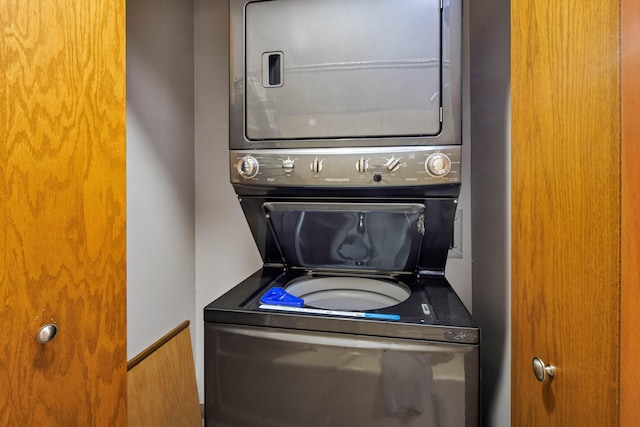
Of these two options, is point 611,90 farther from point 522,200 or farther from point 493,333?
point 493,333

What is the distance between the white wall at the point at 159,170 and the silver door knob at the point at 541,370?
159 centimetres

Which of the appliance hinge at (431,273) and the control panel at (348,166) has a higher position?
the control panel at (348,166)

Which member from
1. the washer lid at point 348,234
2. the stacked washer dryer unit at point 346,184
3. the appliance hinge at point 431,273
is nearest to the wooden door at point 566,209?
the stacked washer dryer unit at point 346,184

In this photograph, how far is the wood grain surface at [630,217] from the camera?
1.77 feet

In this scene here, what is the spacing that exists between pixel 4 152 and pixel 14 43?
0.76ft

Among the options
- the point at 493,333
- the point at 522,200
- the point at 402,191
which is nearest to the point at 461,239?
the point at 493,333

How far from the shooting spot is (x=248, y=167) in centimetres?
133

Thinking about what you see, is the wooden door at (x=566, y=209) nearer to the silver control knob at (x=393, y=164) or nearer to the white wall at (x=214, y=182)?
the silver control knob at (x=393, y=164)

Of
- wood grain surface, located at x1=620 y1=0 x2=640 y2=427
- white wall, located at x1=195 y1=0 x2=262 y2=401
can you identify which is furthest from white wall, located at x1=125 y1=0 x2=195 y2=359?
wood grain surface, located at x1=620 y1=0 x2=640 y2=427

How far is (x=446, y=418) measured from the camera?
1022 millimetres

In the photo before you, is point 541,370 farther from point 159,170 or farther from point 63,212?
point 159,170

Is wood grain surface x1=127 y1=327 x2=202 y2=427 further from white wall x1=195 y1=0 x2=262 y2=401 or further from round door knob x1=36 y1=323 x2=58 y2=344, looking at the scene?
round door knob x1=36 y1=323 x2=58 y2=344

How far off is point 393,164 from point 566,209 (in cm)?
60

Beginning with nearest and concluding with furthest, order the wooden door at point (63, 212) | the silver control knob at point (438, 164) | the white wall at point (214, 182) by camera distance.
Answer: the wooden door at point (63, 212)
the silver control knob at point (438, 164)
the white wall at point (214, 182)
